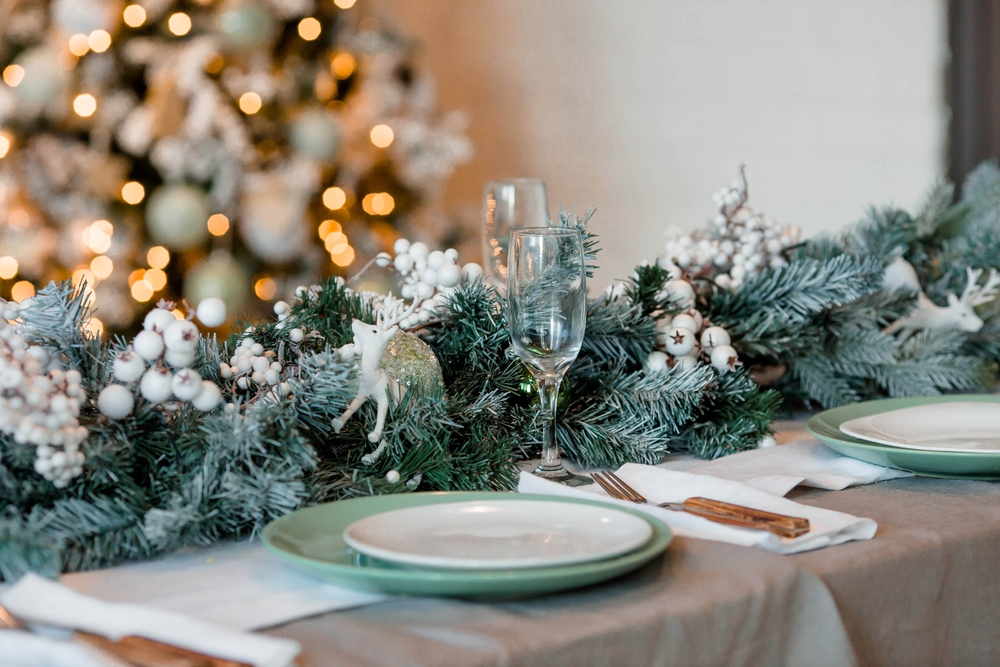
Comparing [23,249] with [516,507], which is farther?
[23,249]

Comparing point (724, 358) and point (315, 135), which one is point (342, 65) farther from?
point (724, 358)

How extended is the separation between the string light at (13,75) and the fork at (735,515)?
171 centimetres

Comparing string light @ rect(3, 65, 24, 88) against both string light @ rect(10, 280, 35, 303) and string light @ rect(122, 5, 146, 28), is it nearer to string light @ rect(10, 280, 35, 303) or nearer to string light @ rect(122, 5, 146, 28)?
string light @ rect(122, 5, 146, 28)

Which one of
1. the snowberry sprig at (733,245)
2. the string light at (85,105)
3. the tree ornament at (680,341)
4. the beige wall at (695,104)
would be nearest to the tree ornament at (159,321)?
the tree ornament at (680,341)

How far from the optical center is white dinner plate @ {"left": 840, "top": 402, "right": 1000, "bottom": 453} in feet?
2.43

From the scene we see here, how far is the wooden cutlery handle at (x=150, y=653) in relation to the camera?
1.31ft

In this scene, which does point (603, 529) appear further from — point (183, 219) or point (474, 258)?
Result: point (474, 258)

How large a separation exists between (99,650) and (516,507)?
0.24 metres

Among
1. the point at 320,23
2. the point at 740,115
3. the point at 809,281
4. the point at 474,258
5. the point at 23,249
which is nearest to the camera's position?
the point at 809,281

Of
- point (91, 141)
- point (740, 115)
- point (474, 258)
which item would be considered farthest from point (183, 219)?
point (740, 115)

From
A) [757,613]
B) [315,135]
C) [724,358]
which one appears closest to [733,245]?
[724,358]

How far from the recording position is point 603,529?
52cm

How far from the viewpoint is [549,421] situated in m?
0.71

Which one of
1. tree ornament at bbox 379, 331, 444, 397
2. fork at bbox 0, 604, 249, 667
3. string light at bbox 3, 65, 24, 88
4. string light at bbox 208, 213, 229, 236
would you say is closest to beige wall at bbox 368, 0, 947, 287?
string light at bbox 208, 213, 229, 236
